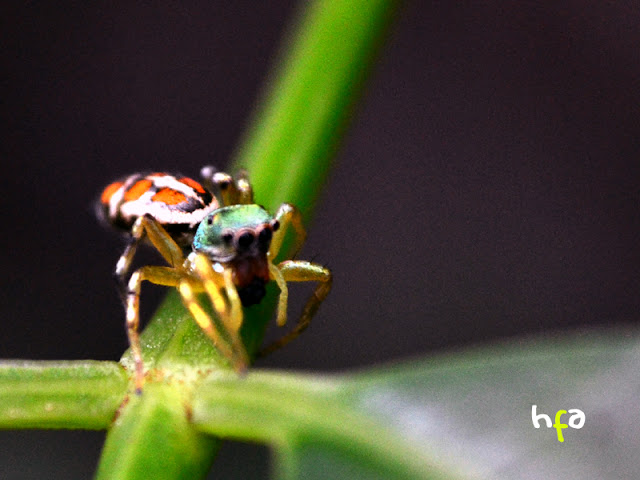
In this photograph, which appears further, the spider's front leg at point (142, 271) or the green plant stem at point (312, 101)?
the green plant stem at point (312, 101)

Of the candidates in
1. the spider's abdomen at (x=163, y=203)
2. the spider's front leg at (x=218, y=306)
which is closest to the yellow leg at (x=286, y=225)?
the spider's front leg at (x=218, y=306)

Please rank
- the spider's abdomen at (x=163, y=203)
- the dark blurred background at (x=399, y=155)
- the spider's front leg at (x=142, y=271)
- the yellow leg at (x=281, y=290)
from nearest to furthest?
the spider's front leg at (x=142, y=271)
the yellow leg at (x=281, y=290)
the spider's abdomen at (x=163, y=203)
the dark blurred background at (x=399, y=155)

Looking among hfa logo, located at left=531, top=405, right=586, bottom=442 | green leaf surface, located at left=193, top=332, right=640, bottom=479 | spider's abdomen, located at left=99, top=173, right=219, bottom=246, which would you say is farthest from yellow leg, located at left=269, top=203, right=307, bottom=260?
hfa logo, located at left=531, top=405, right=586, bottom=442

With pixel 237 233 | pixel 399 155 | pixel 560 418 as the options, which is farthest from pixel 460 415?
pixel 399 155

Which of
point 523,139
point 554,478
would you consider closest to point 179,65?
point 523,139

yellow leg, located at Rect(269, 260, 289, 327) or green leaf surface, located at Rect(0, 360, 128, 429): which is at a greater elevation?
yellow leg, located at Rect(269, 260, 289, 327)

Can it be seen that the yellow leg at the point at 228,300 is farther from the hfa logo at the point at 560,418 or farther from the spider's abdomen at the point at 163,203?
the hfa logo at the point at 560,418

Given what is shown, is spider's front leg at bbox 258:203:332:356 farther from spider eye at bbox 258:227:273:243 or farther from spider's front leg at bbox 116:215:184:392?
spider's front leg at bbox 116:215:184:392
